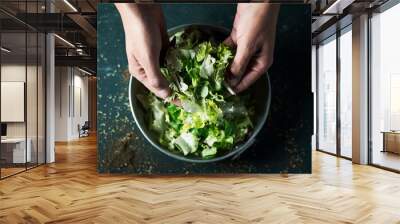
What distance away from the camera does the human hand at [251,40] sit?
55.6 inches

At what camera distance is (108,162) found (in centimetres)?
162

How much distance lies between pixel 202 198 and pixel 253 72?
10.4 feet

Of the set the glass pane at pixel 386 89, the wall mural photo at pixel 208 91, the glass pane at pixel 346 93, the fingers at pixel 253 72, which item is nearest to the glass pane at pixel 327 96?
the glass pane at pixel 346 93

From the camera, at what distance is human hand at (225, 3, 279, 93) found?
4.63 feet

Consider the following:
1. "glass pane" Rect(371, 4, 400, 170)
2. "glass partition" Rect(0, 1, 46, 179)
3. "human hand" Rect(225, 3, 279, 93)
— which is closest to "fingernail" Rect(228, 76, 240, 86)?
"human hand" Rect(225, 3, 279, 93)

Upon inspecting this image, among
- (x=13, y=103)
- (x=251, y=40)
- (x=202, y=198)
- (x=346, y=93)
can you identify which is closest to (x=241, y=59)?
(x=251, y=40)

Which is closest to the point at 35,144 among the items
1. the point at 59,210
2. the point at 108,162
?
the point at 59,210

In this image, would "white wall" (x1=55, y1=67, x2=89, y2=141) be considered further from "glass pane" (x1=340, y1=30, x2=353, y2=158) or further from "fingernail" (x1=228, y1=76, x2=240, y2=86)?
"fingernail" (x1=228, y1=76, x2=240, y2=86)

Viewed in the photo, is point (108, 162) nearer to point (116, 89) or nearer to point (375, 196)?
point (116, 89)

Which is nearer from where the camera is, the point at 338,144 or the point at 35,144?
the point at 35,144

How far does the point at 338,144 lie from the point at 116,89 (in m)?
8.38

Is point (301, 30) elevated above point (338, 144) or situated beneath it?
elevated above

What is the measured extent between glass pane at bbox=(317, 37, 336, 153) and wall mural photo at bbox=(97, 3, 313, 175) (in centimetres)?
836

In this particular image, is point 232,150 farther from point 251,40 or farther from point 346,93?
point 346,93
